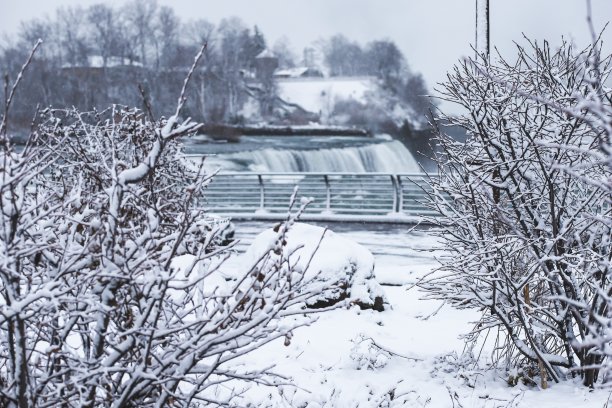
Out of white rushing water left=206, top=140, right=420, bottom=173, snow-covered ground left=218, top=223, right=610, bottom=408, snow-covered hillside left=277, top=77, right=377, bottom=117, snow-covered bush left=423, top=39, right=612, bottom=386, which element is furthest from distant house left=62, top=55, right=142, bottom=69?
snow-covered bush left=423, top=39, right=612, bottom=386

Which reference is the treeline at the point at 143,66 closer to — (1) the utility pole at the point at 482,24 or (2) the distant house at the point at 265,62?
(2) the distant house at the point at 265,62

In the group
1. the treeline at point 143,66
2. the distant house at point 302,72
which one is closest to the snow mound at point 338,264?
the treeline at point 143,66

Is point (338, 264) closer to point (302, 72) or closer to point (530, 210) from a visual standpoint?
point (530, 210)

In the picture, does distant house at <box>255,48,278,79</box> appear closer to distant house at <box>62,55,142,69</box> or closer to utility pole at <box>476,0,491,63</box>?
distant house at <box>62,55,142,69</box>

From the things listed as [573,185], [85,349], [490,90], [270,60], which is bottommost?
[85,349]

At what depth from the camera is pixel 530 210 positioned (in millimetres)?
4703

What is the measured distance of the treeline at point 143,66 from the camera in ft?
221

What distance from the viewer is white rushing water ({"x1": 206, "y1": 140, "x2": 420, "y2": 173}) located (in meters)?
28.5

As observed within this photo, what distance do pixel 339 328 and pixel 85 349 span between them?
3.68 meters

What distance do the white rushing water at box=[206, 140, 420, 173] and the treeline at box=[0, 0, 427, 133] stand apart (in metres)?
29.3

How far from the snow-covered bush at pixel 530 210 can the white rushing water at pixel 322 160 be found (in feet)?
72.3

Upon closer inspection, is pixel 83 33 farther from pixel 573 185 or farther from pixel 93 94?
pixel 573 185

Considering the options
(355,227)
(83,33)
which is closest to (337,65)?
(83,33)

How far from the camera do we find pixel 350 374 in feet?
17.8
